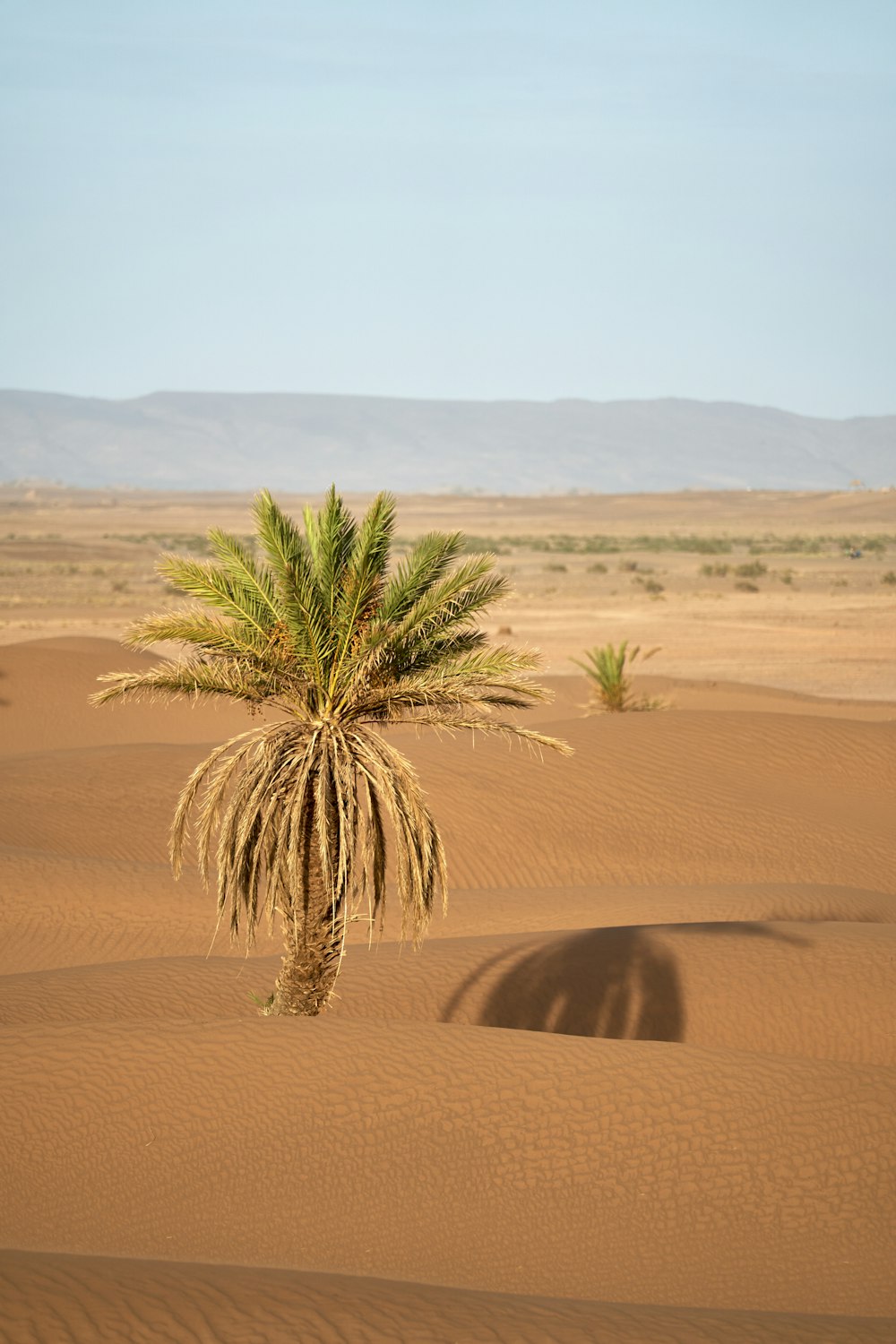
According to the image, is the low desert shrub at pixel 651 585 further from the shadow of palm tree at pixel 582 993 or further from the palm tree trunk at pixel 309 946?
the palm tree trunk at pixel 309 946

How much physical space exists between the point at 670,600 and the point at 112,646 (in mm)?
31225

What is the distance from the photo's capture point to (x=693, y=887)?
1781cm

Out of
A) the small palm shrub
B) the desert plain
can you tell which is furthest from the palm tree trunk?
the small palm shrub

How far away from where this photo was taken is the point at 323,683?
11.0 metres

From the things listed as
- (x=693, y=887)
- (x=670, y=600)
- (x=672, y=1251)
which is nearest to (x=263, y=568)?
(x=672, y=1251)

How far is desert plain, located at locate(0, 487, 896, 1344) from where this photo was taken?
25.8 feet

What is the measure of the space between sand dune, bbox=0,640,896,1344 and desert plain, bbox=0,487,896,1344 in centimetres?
3

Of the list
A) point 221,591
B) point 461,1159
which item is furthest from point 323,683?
point 461,1159

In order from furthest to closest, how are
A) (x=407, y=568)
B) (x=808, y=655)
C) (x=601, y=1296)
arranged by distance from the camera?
(x=808, y=655)
(x=407, y=568)
(x=601, y=1296)

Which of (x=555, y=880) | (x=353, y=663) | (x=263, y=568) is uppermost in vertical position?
(x=263, y=568)

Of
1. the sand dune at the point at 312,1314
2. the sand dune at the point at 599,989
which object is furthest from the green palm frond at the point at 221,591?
the sand dune at the point at 312,1314

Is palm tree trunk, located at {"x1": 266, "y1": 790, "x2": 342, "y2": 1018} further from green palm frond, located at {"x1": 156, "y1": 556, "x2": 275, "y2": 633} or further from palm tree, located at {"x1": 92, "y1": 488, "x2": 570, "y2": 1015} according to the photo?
green palm frond, located at {"x1": 156, "y1": 556, "x2": 275, "y2": 633}

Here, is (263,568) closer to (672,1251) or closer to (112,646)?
(672,1251)

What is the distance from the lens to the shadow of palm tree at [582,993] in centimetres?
1271
